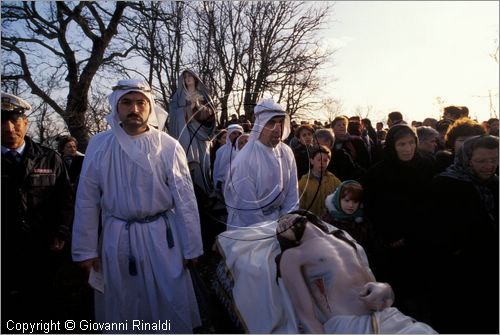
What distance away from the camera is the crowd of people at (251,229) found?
2795 mm

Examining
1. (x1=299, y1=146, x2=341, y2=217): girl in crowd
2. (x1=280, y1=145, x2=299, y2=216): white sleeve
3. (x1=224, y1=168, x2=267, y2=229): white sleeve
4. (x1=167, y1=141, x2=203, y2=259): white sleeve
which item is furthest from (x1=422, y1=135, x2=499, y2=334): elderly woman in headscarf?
(x1=167, y1=141, x2=203, y2=259): white sleeve

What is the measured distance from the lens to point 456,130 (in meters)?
4.29

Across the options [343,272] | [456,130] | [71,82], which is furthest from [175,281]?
[71,82]

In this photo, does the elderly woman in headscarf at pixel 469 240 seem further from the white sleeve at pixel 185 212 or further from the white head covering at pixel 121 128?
the white head covering at pixel 121 128

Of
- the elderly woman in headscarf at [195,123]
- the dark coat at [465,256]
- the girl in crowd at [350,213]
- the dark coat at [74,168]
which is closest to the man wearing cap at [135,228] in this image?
the elderly woman in headscarf at [195,123]

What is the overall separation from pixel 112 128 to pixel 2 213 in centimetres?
119

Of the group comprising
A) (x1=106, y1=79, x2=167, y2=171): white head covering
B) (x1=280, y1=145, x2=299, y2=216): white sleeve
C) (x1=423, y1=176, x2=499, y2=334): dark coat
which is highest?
(x1=106, y1=79, x2=167, y2=171): white head covering

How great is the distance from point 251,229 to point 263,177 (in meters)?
0.83

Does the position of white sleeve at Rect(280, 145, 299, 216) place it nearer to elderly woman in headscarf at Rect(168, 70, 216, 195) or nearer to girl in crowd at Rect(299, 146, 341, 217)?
girl in crowd at Rect(299, 146, 341, 217)

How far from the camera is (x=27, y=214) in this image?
349 centimetres

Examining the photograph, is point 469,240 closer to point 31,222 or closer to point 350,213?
point 350,213

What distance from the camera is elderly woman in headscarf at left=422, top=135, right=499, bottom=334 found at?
10.1ft

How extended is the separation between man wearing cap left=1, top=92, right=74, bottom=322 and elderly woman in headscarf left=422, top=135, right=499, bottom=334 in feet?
10.7

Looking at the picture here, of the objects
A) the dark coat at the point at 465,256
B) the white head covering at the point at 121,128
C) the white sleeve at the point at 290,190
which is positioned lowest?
the dark coat at the point at 465,256
